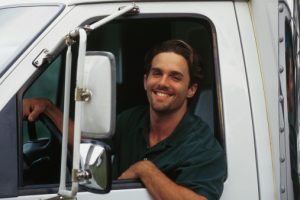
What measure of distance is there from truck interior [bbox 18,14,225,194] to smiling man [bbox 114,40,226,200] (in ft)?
0.23

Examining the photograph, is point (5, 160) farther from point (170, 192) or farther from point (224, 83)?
point (224, 83)

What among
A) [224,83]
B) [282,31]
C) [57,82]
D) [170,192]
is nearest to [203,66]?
[224,83]

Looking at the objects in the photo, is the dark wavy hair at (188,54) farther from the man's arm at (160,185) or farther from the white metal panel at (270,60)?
the man's arm at (160,185)

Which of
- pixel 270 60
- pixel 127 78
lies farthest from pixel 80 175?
pixel 127 78

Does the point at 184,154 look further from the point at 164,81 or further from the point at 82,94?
the point at 82,94

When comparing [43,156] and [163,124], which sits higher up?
[163,124]

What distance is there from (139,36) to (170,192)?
982 mm

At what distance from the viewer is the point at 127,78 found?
370cm

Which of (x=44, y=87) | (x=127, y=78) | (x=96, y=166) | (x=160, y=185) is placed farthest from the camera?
(x=127, y=78)

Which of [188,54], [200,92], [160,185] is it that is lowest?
[160,185]

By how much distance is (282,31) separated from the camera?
2.90 metres

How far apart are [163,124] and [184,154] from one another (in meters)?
0.25

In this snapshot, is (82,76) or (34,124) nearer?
(82,76)

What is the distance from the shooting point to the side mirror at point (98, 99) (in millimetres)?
2611
